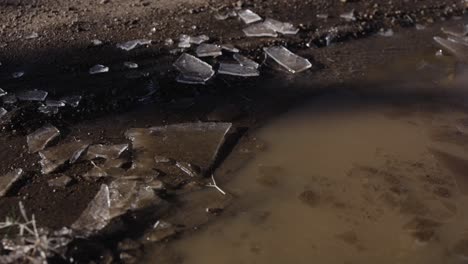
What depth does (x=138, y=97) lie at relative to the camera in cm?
317

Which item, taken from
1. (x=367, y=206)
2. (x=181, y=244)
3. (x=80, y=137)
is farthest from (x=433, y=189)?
(x=80, y=137)

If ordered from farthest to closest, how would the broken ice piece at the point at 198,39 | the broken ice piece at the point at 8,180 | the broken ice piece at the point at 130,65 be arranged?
the broken ice piece at the point at 198,39, the broken ice piece at the point at 130,65, the broken ice piece at the point at 8,180

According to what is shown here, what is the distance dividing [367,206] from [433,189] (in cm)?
35

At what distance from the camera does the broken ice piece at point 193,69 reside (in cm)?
330

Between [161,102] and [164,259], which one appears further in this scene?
[161,102]

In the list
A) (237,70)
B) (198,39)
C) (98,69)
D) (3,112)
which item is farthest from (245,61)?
(3,112)

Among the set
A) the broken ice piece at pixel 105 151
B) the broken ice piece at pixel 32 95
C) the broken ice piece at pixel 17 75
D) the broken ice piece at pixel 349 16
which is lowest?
the broken ice piece at pixel 105 151

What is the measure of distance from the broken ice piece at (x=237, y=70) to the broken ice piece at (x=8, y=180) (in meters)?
1.27

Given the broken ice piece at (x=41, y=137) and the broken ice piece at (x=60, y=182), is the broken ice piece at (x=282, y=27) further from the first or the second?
the broken ice piece at (x=60, y=182)

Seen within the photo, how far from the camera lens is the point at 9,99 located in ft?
10.00

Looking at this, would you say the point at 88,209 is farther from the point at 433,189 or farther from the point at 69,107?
the point at 433,189

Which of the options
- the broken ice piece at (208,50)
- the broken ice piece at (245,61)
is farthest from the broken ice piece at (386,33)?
the broken ice piece at (208,50)

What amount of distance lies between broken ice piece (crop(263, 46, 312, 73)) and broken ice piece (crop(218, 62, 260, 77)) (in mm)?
182

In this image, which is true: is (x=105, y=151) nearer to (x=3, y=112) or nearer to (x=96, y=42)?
(x=3, y=112)
